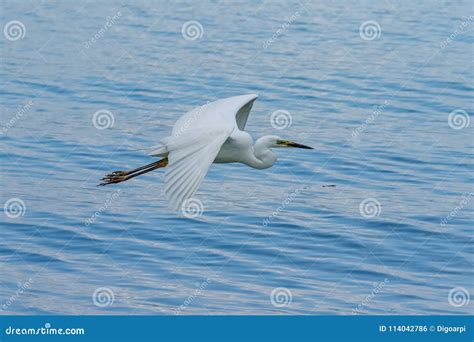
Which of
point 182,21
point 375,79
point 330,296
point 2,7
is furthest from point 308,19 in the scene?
point 330,296

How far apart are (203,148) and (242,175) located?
12.5ft

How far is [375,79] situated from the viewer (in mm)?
15812

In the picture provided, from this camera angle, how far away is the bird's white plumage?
24.7ft

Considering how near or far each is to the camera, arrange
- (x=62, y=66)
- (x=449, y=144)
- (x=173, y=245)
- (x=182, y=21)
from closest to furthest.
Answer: (x=173, y=245) → (x=449, y=144) → (x=62, y=66) → (x=182, y=21)

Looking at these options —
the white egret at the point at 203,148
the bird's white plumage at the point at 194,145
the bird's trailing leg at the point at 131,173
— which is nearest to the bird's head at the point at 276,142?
the white egret at the point at 203,148

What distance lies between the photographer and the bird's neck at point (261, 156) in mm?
9375

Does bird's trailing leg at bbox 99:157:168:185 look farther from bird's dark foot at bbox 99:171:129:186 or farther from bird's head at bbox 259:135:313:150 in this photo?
bird's head at bbox 259:135:313:150

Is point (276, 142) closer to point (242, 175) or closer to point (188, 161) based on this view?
point (188, 161)

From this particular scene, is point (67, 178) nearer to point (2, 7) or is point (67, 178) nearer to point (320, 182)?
point (320, 182)

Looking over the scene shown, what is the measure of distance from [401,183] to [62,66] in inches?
226

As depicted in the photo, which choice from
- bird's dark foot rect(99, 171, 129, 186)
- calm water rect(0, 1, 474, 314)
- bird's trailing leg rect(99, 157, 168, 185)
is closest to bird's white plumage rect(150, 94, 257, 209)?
bird's trailing leg rect(99, 157, 168, 185)

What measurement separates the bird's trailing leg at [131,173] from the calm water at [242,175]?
0.65 m

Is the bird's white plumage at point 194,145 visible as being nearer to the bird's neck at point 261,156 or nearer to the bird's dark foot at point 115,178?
the bird's neck at point 261,156

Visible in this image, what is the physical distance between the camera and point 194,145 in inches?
320
